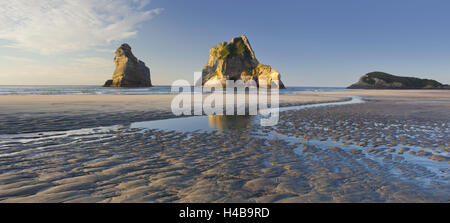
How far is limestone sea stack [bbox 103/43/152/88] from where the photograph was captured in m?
145

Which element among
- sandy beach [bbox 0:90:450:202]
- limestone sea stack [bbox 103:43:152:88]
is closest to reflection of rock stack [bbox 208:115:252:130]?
sandy beach [bbox 0:90:450:202]

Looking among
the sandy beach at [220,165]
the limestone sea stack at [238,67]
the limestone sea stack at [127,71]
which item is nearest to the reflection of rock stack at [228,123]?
the sandy beach at [220,165]

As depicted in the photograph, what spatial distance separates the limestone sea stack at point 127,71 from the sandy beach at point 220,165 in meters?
147

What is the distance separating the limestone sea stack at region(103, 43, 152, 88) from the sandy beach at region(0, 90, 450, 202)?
483 ft

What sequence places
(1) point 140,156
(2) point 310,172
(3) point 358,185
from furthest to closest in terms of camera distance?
(1) point 140,156, (2) point 310,172, (3) point 358,185

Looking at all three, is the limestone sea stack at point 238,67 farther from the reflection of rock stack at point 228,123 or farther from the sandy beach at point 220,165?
the sandy beach at point 220,165

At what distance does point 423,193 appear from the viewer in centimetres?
445

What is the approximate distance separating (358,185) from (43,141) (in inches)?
417

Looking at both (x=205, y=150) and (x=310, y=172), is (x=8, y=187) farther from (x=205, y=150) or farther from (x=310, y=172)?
(x=310, y=172)

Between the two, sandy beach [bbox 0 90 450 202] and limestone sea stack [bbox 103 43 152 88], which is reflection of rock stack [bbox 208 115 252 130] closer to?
sandy beach [bbox 0 90 450 202]

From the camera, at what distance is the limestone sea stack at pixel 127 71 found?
145000 millimetres

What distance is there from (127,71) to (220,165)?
6213 inches
